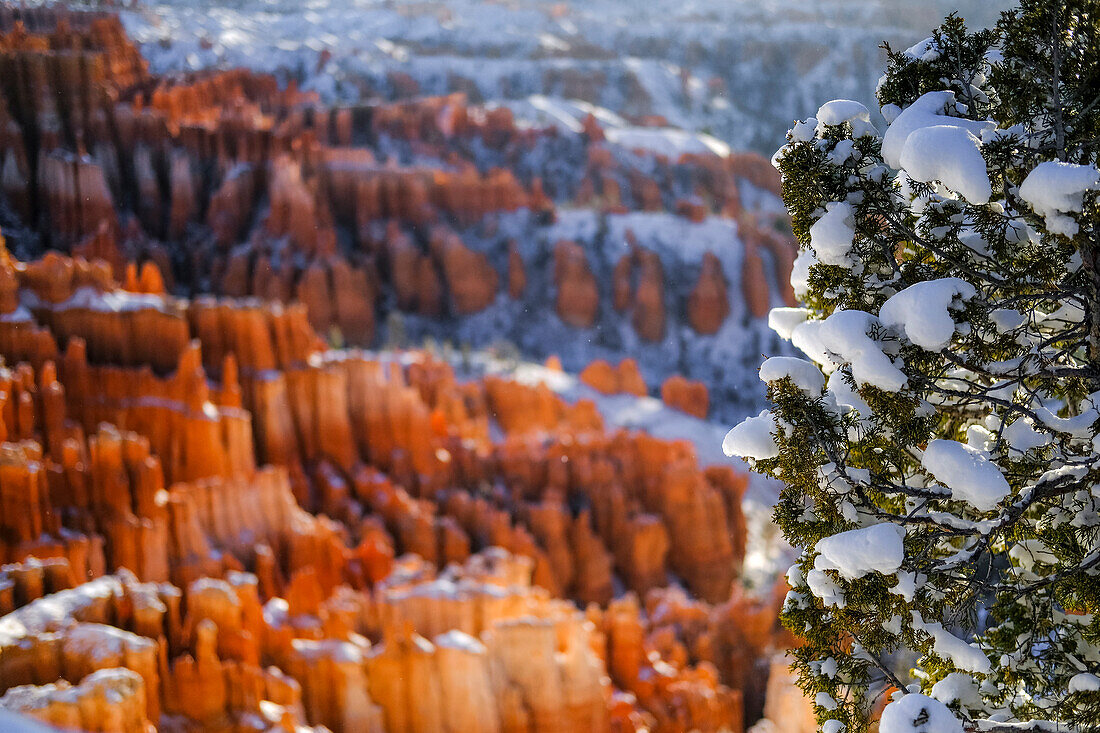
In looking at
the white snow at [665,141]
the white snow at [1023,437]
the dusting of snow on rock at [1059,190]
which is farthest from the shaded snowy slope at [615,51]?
the dusting of snow on rock at [1059,190]

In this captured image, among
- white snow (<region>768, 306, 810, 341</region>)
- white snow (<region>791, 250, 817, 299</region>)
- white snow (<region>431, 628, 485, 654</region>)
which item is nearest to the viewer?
white snow (<region>791, 250, 817, 299</region>)

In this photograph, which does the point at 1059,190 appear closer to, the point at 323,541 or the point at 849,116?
the point at 849,116

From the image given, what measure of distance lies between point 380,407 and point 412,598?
783cm

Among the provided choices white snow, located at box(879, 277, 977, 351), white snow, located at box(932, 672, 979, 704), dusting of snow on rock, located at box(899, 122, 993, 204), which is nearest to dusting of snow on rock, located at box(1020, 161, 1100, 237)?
dusting of snow on rock, located at box(899, 122, 993, 204)

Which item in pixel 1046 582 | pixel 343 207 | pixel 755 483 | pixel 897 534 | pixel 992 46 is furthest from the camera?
pixel 343 207

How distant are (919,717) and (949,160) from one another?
1755 millimetres

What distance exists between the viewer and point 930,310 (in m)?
3.04

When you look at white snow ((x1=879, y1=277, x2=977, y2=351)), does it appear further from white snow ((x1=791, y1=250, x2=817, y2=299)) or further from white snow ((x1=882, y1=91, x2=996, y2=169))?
white snow ((x1=791, y1=250, x2=817, y2=299))

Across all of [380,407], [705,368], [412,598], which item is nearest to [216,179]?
[705,368]

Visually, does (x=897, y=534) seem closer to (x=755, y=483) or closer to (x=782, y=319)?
(x=782, y=319)

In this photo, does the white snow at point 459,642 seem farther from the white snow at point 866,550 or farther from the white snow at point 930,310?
the white snow at point 930,310

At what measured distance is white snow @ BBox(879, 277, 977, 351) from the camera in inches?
119

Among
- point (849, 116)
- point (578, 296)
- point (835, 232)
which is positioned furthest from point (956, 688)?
point (578, 296)

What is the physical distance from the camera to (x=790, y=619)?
3887mm
